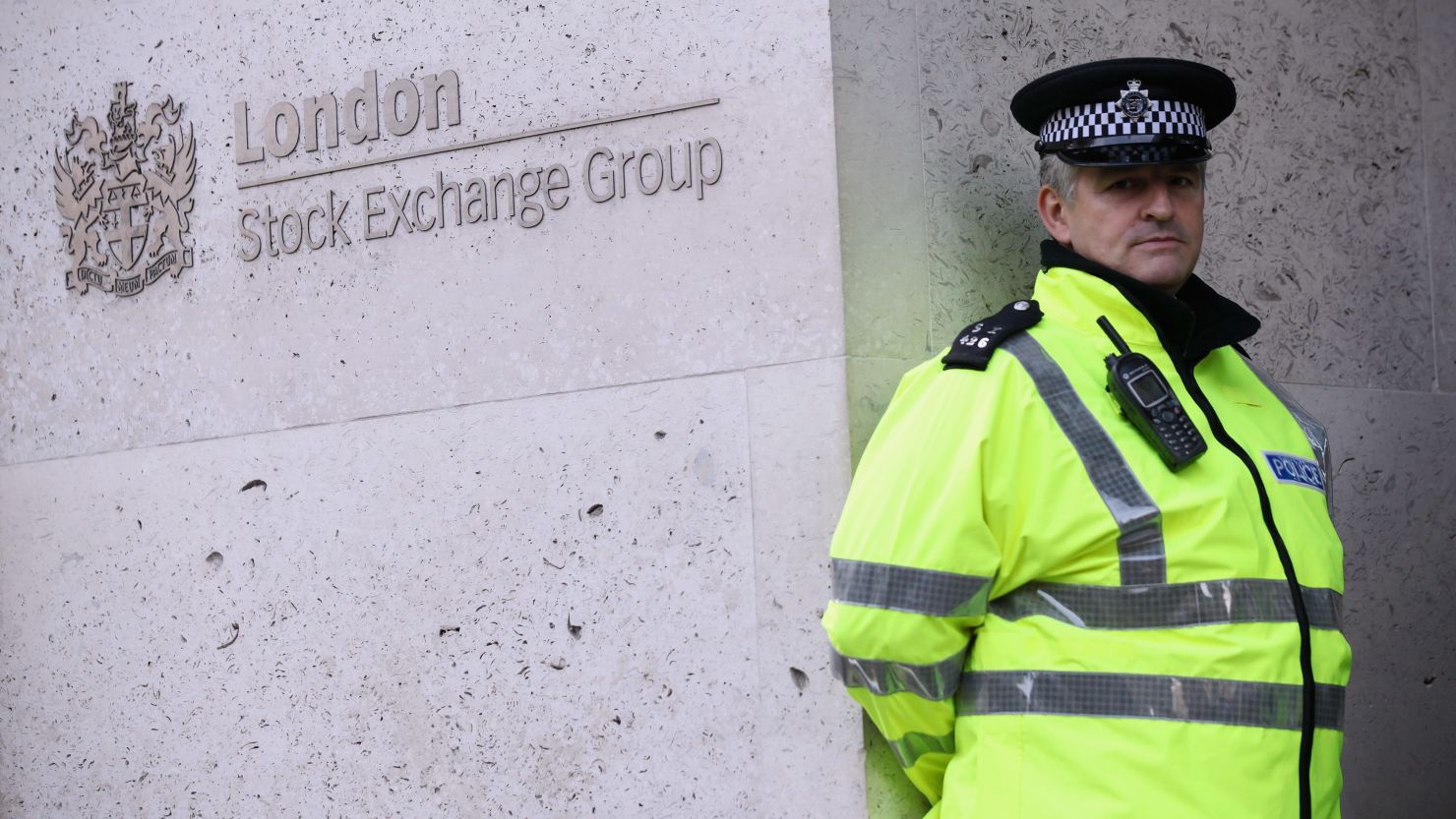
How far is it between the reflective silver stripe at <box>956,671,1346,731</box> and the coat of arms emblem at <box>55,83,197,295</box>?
242 centimetres

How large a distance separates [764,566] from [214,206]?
167 cm

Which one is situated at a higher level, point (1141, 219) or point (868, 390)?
point (1141, 219)

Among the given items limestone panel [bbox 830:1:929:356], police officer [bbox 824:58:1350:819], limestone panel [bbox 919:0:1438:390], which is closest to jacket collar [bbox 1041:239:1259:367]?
police officer [bbox 824:58:1350:819]

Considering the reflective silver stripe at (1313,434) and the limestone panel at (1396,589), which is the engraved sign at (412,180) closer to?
the reflective silver stripe at (1313,434)

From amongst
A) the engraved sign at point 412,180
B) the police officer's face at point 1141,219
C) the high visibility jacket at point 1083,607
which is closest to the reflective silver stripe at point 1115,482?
the high visibility jacket at point 1083,607

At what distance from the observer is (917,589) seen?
2.51 m

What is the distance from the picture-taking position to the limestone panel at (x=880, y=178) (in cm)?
317

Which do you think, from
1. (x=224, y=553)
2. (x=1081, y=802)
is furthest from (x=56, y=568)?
(x=1081, y=802)

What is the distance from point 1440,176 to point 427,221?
2.51 meters

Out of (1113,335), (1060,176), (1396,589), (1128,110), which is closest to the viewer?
(1113,335)

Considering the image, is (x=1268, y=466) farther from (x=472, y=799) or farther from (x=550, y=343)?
(x=472, y=799)

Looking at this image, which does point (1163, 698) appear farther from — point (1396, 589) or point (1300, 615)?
point (1396, 589)

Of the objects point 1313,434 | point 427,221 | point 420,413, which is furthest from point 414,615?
point 1313,434

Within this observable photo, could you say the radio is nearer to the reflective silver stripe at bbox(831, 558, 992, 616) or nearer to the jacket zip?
the jacket zip
